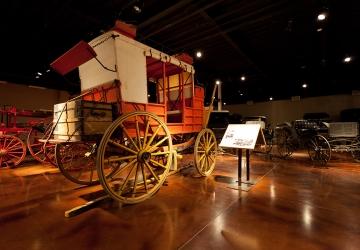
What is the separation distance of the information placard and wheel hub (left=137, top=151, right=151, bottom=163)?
1496mm

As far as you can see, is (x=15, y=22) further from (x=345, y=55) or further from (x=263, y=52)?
(x=345, y=55)

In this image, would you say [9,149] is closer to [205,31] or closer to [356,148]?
[205,31]

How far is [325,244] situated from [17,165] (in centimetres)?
694

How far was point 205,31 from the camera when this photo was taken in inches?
217

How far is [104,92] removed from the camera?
3035mm

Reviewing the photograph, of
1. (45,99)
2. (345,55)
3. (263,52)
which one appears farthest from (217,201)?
(45,99)

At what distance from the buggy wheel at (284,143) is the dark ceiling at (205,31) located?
9.33ft

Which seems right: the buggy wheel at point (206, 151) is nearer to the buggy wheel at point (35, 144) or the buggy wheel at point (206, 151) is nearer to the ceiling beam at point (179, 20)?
the ceiling beam at point (179, 20)

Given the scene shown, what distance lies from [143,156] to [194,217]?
104cm

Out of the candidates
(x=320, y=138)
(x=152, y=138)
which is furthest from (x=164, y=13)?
(x=320, y=138)

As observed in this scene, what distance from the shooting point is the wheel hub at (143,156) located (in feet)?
9.07

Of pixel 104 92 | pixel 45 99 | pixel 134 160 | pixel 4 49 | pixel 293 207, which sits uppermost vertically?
pixel 4 49

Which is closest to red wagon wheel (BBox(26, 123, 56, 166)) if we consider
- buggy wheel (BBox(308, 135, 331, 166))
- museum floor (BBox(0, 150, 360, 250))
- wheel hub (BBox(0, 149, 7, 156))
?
wheel hub (BBox(0, 149, 7, 156))

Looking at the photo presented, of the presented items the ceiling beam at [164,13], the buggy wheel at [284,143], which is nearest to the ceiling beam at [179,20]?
the ceiling beam at [164,13]
